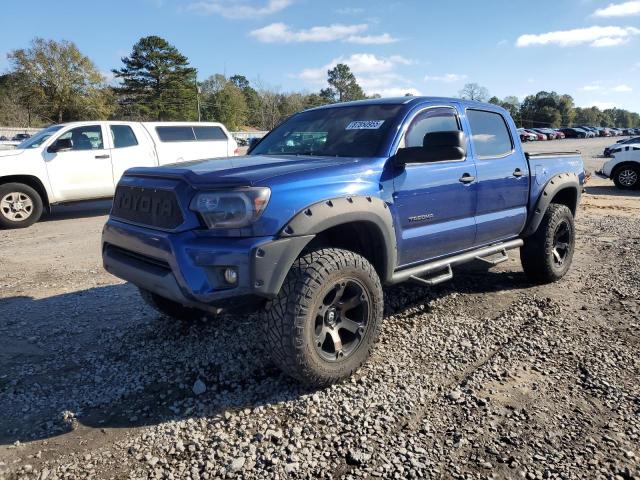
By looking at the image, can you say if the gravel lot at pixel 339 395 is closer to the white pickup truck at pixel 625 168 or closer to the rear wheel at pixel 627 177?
the white pickup truck at pixel 625 168

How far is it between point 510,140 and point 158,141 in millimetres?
7775

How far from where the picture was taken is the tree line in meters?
68.7

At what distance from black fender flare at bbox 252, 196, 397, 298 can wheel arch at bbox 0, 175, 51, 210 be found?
7912mm

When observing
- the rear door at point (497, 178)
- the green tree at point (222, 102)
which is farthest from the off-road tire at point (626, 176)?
the green tree at point (222, 102)

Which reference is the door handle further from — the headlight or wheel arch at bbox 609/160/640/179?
wheel arch at bbox 609/160/640/179

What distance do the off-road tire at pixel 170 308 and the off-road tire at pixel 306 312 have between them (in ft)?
4.47

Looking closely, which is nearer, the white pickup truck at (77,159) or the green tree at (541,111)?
the white pickup truck at (77,159)

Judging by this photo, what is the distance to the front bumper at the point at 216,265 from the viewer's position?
104 inches

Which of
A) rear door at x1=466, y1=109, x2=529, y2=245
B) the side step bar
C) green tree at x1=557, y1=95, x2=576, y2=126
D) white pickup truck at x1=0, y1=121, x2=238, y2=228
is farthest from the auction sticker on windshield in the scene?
green tree at x1=557, y1=95, x2=576, y2=126

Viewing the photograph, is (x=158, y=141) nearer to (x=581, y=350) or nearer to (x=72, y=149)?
(x=72, y=149)

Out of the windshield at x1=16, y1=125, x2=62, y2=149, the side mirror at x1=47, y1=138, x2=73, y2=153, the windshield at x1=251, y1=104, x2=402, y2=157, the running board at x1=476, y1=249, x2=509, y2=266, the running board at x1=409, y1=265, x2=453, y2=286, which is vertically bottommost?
the running board at x1=476, y1=249, x2=509, y2=266

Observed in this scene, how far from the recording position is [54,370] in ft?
11.0

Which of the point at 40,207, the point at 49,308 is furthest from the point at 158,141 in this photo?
the point at 49,308

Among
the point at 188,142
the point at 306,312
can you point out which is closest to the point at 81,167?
the point at 188,142
